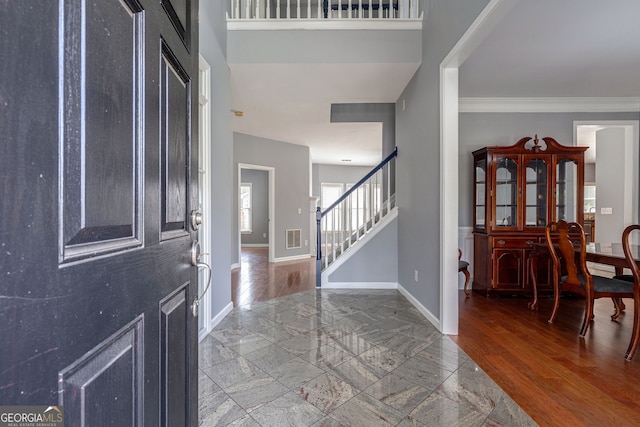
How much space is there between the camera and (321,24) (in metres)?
2.91

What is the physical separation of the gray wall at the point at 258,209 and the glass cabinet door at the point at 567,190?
297 inches

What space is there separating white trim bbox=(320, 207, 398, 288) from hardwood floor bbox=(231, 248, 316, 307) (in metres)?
0.25

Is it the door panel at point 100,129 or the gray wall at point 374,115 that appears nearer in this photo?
the door panel at point 100,129

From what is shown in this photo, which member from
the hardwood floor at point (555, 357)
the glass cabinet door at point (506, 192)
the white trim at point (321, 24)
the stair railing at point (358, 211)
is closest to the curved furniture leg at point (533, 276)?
the hardwood floor at point (555, 357)

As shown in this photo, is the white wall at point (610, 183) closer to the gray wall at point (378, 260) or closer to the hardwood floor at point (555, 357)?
the hardwood floor at point (555, 357)

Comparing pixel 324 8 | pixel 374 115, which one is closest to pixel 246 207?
pixel 374 115

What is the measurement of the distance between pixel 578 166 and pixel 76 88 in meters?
4.80

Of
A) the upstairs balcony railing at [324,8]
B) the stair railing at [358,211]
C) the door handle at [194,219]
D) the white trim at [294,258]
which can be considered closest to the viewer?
the door handle at [194,219]

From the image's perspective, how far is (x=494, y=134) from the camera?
156 inches

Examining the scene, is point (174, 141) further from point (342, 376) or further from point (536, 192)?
point (536, 192)

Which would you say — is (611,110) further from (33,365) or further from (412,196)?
(33,365)

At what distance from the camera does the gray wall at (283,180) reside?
5820 mm

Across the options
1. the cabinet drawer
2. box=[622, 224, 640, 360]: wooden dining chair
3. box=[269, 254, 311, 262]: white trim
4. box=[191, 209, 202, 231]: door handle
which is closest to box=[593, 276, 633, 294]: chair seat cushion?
box=[622, 224, 640, 360]: wooden dining chair

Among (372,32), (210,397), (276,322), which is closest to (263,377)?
(210,397)
